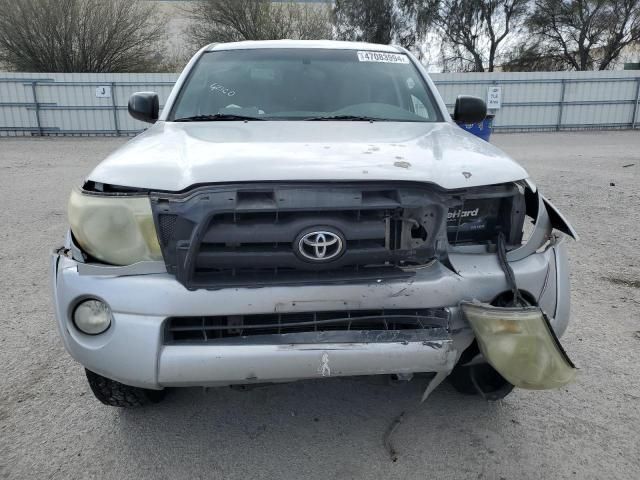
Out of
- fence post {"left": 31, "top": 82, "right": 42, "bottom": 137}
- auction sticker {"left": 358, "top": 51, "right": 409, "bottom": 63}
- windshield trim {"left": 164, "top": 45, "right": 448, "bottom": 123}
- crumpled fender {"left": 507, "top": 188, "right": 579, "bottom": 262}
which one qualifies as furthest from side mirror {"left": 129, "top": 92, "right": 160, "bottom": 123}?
fence post {"left": 31, "top": 82, "right": 42, "bottom": 137}

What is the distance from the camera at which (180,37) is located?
3094 cm

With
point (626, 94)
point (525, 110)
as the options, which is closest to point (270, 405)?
point (525, 110)

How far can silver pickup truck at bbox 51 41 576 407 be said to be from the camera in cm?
192

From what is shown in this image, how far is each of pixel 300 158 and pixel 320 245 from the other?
0.39 metres

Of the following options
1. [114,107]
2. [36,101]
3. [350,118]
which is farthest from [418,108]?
[36,101]

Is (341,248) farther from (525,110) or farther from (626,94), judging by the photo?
(626,94)

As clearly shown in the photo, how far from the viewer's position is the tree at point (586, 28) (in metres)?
29.2

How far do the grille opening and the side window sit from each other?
5.65 ft

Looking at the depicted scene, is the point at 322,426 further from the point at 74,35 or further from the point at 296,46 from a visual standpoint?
the point at 74,35

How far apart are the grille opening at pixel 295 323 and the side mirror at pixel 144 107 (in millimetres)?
2171

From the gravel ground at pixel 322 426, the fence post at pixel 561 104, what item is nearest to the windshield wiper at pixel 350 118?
the gravel ground at pixel 322 426

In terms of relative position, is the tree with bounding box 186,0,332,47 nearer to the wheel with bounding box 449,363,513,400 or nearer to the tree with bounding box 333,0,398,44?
the tree with bounding box 333,0,398,44

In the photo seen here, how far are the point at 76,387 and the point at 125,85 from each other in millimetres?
16578

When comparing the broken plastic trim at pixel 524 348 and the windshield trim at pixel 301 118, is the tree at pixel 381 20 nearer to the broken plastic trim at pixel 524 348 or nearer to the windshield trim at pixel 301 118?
the windshield trim at pixel 301 118
